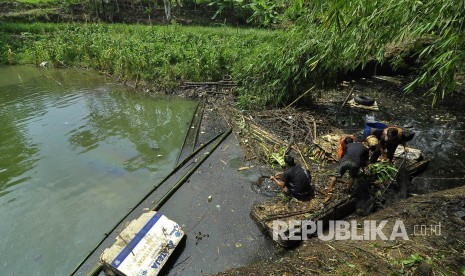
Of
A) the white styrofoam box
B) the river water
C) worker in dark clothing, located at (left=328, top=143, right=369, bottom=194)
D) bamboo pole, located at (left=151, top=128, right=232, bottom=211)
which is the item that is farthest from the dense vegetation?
the white styrofoam box

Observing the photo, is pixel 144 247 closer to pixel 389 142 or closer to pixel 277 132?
pixel 277 132

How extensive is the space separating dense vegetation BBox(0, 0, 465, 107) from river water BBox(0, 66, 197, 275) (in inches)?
97.8

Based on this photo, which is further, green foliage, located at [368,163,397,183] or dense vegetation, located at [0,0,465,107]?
green foliage, located at [368,163,397,183]

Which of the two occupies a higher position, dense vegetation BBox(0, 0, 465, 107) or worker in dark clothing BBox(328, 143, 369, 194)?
dense vegetation BBox(0, 0, 465, 107)

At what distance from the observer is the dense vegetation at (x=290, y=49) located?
369 cm

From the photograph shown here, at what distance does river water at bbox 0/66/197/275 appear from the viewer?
5.96 meters

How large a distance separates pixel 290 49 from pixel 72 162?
801 cm

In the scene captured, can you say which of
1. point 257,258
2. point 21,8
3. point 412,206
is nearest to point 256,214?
point 257,258

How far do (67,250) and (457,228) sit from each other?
736 cm

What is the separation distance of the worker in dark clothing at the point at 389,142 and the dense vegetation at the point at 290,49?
1.44 m

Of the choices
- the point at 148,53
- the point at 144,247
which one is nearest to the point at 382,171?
the point at 144,247

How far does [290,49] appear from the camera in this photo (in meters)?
10.3

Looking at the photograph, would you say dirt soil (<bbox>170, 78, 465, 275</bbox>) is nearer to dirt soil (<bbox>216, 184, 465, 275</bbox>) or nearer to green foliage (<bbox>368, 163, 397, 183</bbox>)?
dirt soil (<bbox>216, 184, 465, 275</bbox>)

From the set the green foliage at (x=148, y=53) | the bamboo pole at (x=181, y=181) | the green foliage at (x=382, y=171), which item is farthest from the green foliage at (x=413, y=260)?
the green foliage at (x=148, y=53)
